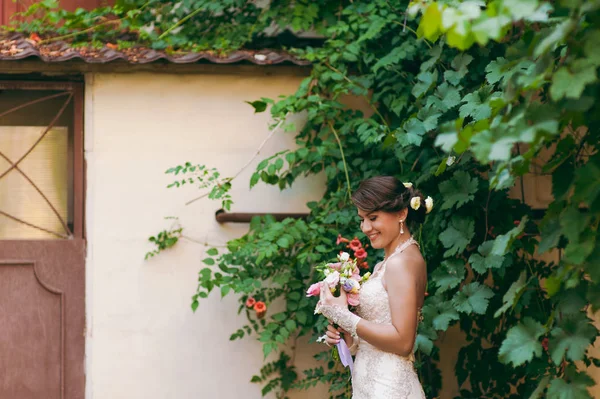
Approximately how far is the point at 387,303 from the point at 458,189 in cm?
102

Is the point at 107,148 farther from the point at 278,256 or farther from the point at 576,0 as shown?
the point at 576,0

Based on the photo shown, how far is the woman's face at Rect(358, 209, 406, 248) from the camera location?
13.0ft

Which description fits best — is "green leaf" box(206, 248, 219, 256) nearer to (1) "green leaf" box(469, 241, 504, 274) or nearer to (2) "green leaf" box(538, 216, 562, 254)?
(1) "green leaf" box(469, 241, 504, 274)

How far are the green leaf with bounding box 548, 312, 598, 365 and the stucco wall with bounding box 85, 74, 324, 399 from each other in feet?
9.44

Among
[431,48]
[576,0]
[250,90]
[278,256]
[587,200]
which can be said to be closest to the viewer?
[576,0]

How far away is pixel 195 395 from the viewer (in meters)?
5.45

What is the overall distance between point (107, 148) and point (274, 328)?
1674 millimetres

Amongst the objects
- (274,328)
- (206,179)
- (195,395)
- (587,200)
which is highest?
(587,200)

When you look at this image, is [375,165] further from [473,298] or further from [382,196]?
[382,196]

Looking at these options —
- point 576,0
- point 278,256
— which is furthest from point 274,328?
point 576,0

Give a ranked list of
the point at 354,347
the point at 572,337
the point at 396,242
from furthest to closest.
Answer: the point at 354,347 < the point at 396,242 < the point at 572,337

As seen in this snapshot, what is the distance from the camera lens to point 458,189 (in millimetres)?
4605

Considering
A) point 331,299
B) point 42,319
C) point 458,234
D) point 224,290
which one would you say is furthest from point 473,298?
point 42,319

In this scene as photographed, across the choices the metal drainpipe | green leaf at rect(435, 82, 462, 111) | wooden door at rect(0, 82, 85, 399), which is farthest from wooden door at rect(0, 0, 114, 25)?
green leaf at rect(435, 82, 462, 111)
